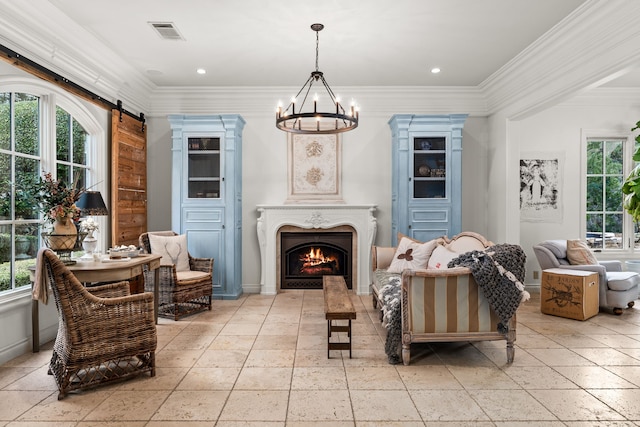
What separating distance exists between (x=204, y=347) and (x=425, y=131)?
3900 mm

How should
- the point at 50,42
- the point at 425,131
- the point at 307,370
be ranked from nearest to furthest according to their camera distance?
the point at 307,370 < the point at 50,42 < the point at 425,131

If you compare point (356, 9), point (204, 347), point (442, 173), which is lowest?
point (204, 347)

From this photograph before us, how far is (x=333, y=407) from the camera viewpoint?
8.05ft

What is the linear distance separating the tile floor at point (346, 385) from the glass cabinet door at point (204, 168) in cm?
207

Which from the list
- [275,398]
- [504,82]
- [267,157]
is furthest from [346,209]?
[275,398]

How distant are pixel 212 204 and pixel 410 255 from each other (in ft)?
8.79

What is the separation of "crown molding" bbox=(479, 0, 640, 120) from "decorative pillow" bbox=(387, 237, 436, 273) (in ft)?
6.75

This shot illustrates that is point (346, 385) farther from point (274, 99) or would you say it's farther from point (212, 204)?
point (274, 99)

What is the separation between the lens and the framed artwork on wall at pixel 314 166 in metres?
5.84

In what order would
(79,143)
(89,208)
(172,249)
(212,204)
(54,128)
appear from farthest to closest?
(212,204) < (172,249) < (79,143) < (54,128) < (89,208)

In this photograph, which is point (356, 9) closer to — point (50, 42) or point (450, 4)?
point (450, 4)

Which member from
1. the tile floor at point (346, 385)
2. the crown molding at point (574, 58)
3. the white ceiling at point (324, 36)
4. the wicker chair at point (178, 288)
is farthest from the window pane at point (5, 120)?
the crown molding at point (574, 58)

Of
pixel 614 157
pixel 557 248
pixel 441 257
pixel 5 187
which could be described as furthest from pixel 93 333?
pixel 614 157

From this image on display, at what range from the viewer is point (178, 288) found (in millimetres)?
4469
